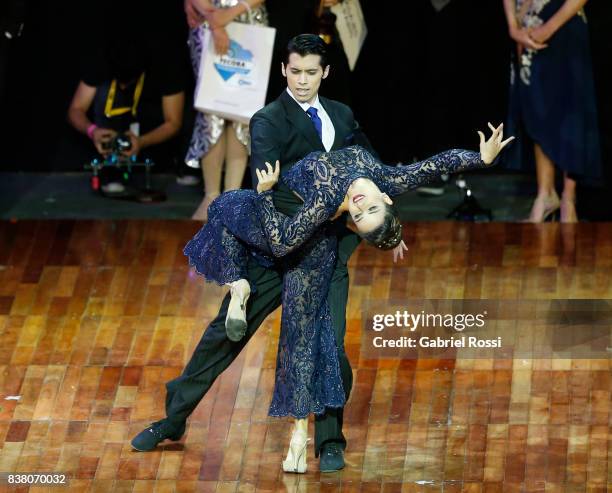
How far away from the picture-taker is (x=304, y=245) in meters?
5.91

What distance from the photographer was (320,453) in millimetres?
6129

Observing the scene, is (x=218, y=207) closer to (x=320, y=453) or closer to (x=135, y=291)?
(x=320, y=453)

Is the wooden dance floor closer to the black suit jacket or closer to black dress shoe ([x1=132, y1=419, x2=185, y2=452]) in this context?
black dress shoe ([x1=132, y1=419, x2=185, y2=452])

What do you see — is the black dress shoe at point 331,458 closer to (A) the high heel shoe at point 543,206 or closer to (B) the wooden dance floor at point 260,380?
(B) the wooden dance floor at point 260,380

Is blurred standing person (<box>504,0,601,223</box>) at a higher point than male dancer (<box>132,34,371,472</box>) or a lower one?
lower

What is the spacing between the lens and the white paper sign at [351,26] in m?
8.21

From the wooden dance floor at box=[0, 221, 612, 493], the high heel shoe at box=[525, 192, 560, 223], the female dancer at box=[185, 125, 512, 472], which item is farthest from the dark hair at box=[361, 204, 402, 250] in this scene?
the high heel shoe at box=[525, 192, 560, 223]

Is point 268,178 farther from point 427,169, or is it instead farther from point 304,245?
point 427,169

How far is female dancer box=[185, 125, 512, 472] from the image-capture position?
5645mm

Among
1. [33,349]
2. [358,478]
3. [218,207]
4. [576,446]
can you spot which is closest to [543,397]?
[576,446]

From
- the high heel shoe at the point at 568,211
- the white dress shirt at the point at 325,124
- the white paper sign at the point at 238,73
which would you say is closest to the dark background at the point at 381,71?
the white paper sign at the point at 238,73

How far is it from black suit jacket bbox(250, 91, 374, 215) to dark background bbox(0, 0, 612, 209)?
218 cm

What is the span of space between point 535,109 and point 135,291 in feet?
6.91

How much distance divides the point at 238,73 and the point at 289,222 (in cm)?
252
